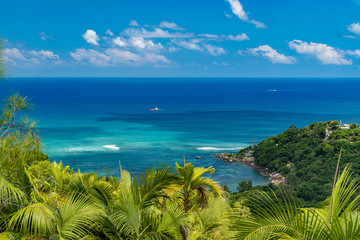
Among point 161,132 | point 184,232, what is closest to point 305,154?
point 161,132

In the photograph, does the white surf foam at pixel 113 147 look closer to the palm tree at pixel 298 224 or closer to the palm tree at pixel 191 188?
the palm tree at pixel 191 188

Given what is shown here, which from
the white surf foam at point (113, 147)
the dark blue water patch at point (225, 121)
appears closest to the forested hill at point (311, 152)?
the dark blue water patch at point (225, 121)

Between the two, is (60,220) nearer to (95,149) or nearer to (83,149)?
(83,149)

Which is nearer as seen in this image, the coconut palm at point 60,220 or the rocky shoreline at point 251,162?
the coconut palm at point 60,220

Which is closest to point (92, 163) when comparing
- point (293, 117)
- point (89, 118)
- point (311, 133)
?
point (311, 133)

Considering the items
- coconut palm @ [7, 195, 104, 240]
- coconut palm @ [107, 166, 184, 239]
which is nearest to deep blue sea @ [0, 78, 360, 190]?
coconut palm @ [7, 195, 104, 240]

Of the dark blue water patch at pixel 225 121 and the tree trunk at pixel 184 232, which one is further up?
the tree trunk at pixel 184 232

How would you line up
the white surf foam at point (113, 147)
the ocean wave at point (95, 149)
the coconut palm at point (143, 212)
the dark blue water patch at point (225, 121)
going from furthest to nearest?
the dark blue water patch at point (225, 121)
the white surf foam at point (113, 147)
the ocean wave at point (95, 149)
the coconut palm at point (143, 212)

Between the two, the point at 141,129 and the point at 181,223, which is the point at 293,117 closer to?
the point at 141,129

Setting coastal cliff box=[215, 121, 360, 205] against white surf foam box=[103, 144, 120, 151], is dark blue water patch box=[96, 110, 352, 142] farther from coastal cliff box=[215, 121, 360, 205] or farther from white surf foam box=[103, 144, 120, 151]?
white surf foam box=[103, 144, 120, 151]
